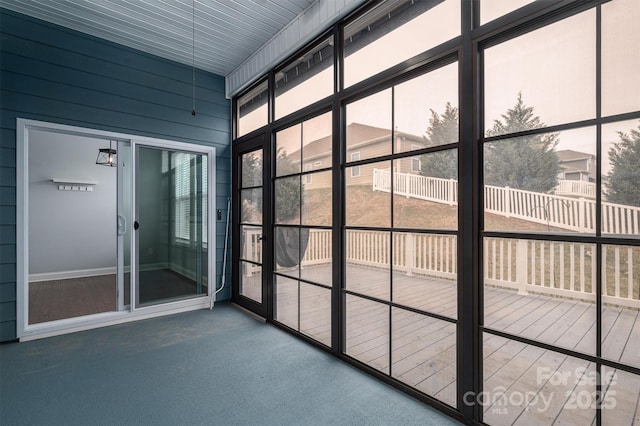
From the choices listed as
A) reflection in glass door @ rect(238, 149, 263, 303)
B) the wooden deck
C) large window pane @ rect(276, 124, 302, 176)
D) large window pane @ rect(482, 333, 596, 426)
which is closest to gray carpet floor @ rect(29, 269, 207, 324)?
reflection in glass door @ rect(238, 149, 263, 303)

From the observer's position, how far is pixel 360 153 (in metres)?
2.44

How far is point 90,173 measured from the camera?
19.2 ft

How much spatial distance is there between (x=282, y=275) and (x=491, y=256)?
2109 millimetres

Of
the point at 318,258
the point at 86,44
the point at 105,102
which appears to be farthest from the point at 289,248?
the point at 86,44

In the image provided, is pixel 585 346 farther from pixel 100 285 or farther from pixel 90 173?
pixel 90 173

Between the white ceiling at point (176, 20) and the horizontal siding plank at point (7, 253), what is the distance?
2219 millimetres

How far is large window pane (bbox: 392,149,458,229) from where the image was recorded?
1.86 m

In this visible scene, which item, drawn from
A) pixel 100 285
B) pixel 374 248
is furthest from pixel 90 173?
pixel 374 248

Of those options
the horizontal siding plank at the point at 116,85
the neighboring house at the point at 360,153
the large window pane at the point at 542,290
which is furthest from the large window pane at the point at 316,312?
the horizontal siding plank at the point at 116,85

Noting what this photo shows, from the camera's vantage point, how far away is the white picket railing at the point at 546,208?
51.4 inches

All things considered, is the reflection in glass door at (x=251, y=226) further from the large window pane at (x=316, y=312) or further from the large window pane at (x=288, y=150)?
the large window pane at (x=316, y=312)

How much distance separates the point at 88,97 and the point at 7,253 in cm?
171

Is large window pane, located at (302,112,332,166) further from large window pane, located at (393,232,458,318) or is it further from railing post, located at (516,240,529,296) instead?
railing post, located at (516,240,529,296)

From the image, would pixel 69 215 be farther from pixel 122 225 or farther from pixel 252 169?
pixel 252 169
